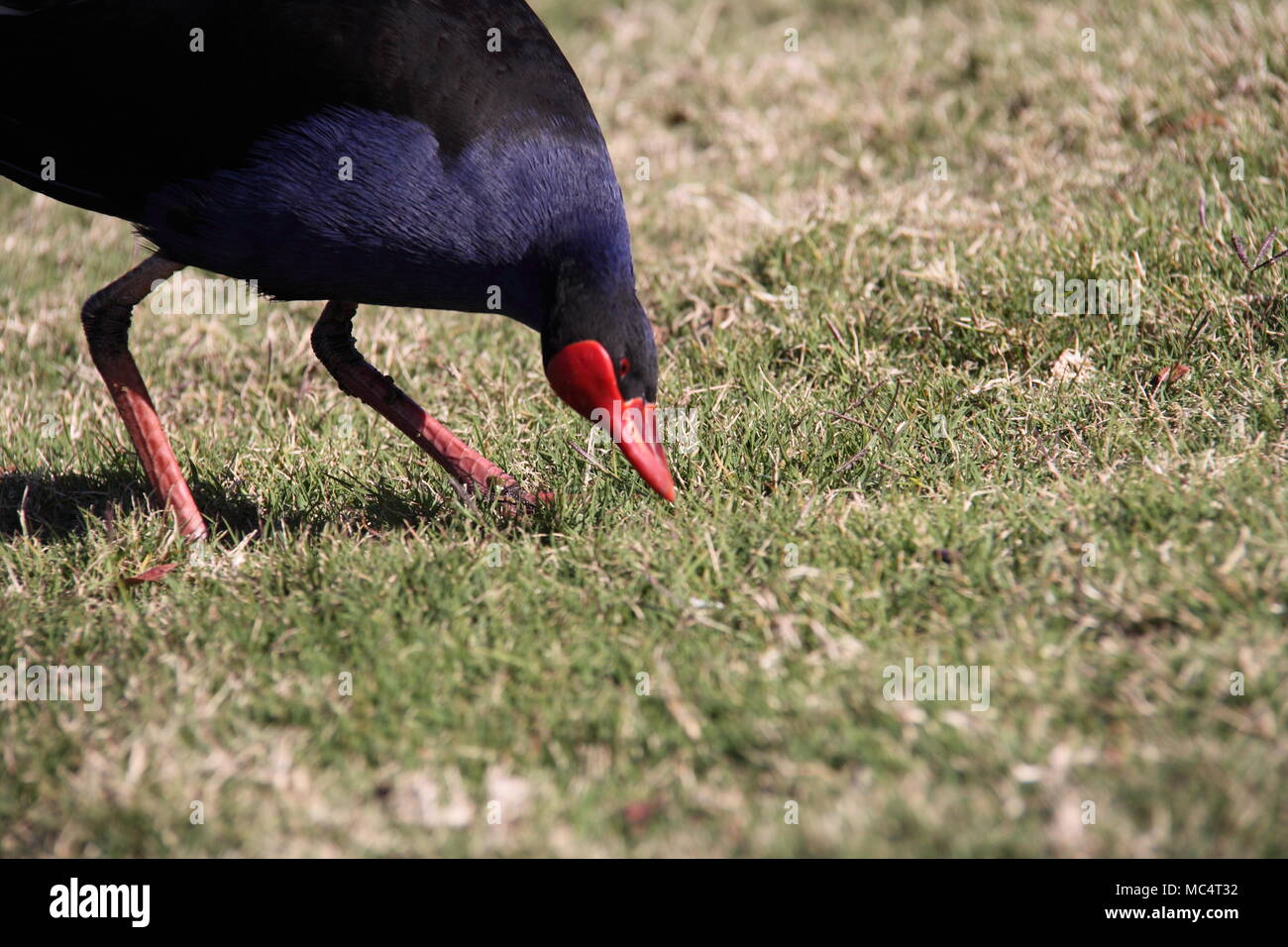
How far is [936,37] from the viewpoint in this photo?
602 cm

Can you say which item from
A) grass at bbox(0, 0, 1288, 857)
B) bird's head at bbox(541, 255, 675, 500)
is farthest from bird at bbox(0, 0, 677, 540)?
grass at bbox(0, 0, 1288, 857)

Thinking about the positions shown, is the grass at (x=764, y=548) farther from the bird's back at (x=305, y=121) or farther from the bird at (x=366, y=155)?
the bird's back at (x=305, y=121)

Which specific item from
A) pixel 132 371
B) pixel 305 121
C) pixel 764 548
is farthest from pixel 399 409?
pixel 764 548

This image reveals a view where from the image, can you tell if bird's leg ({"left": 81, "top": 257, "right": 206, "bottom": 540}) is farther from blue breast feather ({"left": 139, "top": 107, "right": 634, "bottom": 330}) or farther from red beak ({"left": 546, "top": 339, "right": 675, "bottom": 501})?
red beak ({"left": 546, "top": 339, "right": 675, "bottom": 501})

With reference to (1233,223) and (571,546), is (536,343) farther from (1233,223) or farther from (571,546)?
(1233,223)

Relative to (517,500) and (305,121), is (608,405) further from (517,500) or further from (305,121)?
(305,121)

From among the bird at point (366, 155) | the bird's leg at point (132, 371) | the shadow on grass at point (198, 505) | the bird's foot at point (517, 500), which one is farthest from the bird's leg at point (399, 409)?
the bird's leg at point (132, 371)

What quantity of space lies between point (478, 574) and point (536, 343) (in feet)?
5.06

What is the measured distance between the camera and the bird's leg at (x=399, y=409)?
321 centimetres

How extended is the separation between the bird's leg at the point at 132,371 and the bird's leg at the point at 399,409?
1.53ft

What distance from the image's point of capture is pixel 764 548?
2.69 m

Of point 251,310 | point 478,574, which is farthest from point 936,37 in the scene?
point 478,574

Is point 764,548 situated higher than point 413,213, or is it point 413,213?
point 413,213

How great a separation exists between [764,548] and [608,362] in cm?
58
